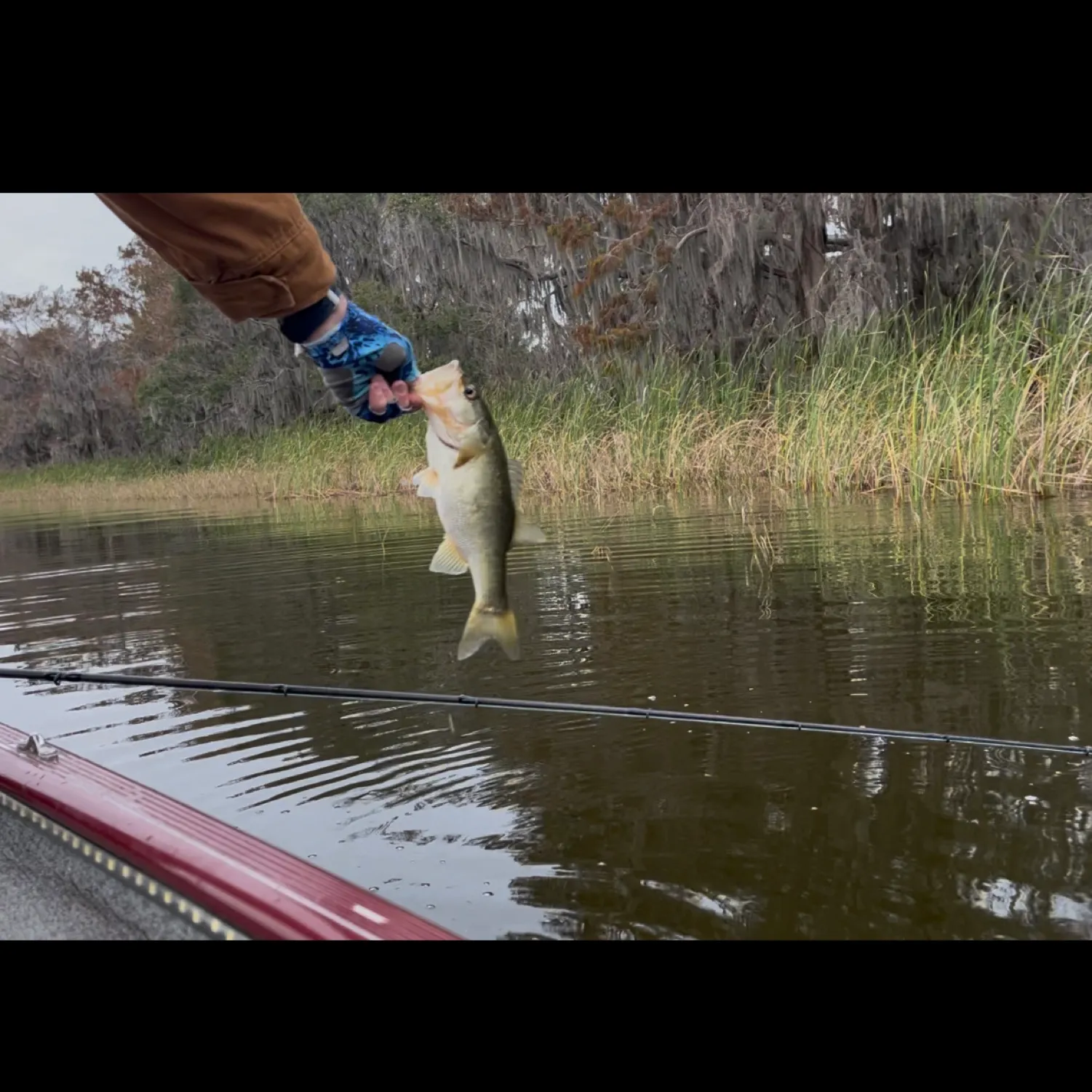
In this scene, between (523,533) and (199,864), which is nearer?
(199,864)

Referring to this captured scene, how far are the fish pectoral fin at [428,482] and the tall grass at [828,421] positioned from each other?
21.7 feet

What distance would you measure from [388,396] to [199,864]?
0.86 m

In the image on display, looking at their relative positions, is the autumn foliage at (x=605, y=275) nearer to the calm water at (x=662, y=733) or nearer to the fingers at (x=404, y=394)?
the calm water at (x=662, y=733)

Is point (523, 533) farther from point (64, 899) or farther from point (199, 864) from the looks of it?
point (64, 899)

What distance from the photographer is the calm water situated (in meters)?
2.09

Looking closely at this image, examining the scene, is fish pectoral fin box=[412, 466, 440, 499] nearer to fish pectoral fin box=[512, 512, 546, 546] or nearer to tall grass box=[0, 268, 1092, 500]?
fish pectoral fin box=[512, 512, 546, 546]

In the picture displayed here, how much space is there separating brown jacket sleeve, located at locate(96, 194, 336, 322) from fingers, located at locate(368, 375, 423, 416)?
7.2 inches

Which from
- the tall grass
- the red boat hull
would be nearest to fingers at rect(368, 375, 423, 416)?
the red boat hull

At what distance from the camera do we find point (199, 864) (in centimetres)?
178

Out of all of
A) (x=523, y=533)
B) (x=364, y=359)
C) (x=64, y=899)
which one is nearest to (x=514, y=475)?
(x=523, y=533)

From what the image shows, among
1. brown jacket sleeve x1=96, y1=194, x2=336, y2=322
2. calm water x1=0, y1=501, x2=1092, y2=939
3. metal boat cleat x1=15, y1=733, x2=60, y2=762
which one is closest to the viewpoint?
brown jacket sleeve x1=96, y1=194, x2=336, y2=322

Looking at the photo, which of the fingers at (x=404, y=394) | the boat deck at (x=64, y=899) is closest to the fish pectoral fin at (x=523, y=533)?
the fingers at (x=404, y=394)

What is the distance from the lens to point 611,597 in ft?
18.0
